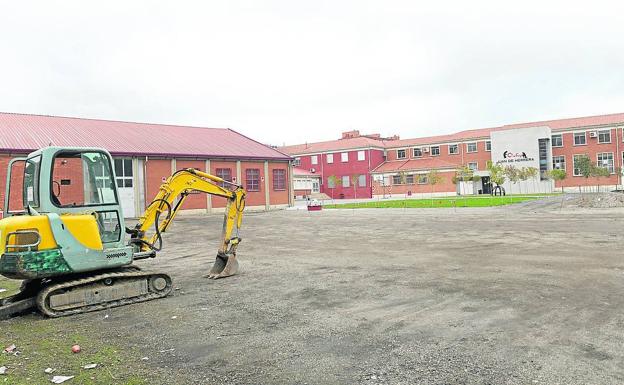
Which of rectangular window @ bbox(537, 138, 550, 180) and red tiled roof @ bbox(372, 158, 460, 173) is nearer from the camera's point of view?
rectangular window @ bbox(537, 138, 550, 180)

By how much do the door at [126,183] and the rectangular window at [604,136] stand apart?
57.2 meters

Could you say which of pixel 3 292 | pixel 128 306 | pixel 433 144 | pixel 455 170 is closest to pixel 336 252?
pixel 128 306

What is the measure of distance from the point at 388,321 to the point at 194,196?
34793mm

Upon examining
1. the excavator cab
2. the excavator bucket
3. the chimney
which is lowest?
the excavator bucket

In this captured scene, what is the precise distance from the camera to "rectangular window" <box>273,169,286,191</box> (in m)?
45.7

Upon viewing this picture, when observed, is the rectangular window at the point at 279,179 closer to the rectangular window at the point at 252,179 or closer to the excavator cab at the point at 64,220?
the rectangular window at the point at 252,179

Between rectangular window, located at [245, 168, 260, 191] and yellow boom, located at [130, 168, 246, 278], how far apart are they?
32.7 metres

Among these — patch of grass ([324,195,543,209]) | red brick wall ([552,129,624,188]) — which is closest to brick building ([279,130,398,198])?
red brick wall ([552,129,624,188])

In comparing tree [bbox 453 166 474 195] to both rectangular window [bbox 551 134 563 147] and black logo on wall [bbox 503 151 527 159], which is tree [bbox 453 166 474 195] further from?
rectangular window [bbox 551 134 563 147]

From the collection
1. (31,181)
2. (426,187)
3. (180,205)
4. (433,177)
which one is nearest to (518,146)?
(433,177)

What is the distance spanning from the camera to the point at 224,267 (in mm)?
10625

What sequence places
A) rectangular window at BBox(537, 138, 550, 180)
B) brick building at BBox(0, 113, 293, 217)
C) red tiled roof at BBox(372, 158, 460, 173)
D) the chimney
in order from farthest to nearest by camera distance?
the chimney < red tiled roof at BBox(372, 158, 460, 173) < rectangular window at BBox(537, 138, 550, 180) < brick building at BBox(0, 113, 293, 217)

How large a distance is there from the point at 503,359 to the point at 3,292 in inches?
379

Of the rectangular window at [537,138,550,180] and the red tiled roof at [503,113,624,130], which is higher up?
the red tiled roof at [503,113,624,130]
